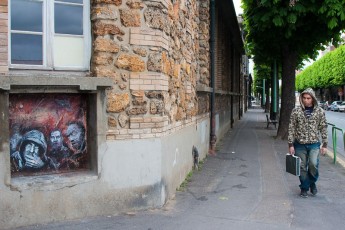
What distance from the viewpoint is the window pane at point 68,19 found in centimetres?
541

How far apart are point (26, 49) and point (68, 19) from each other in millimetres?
660

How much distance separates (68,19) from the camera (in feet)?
18.0

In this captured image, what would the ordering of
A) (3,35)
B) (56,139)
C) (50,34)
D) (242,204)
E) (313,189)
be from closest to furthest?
(3,35), (50,34), (56,139), (242,204), (313,189)

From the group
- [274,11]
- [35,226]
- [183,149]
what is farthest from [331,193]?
[274,11]

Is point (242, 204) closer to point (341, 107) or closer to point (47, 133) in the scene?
point (47, 133)

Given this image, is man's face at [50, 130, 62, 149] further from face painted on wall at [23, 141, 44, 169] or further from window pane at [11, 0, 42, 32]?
window pane at [11, 0, 42, 32]

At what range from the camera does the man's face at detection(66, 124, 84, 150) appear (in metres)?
5.54

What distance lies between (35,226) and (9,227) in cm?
29

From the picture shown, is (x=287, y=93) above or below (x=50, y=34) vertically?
below

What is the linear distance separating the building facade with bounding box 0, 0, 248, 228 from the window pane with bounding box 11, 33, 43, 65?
12mm

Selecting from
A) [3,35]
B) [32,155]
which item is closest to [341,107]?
[32,155]

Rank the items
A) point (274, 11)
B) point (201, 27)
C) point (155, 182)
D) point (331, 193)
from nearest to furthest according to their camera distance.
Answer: point (155, 182)
point (331, 193)
point (201, 27)
point (274, 11)

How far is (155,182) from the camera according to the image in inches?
234

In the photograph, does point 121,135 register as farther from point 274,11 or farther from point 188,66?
point 274,11
